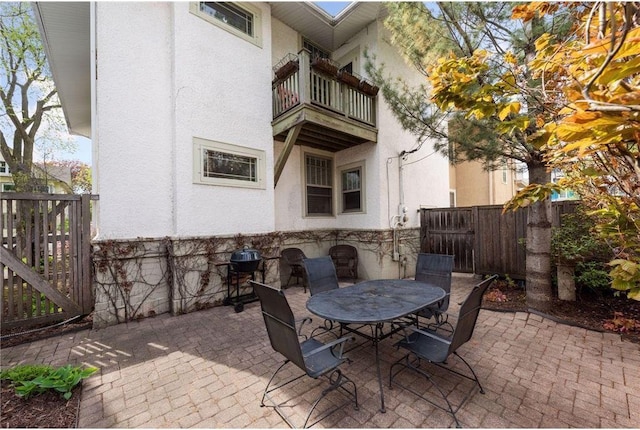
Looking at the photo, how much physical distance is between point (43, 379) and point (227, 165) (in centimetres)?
418

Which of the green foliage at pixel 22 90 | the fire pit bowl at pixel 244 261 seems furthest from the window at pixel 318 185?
the green foliage at pixel 22 90

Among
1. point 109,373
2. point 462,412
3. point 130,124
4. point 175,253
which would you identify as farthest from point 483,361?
point 130,124

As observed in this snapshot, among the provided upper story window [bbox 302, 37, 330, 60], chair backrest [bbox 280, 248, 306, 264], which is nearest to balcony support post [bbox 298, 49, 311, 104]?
upper story window [bbox 302, 37, 330, 60]

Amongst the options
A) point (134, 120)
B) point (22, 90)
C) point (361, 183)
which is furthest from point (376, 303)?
point (22, 90)

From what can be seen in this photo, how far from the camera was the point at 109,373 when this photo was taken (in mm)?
3057

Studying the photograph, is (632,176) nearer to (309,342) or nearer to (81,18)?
(309,342)

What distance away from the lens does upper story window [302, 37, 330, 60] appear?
770 centimetres

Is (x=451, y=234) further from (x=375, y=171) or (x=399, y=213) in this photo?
(x=375, y=171)

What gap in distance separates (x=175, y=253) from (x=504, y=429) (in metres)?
5.18

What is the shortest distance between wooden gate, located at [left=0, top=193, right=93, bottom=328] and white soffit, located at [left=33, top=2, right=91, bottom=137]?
4.03 meters

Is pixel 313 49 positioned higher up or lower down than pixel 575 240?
higher up

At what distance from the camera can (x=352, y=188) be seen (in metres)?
8.01

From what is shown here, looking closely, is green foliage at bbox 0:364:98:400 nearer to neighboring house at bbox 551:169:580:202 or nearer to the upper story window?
neighboring house at bbox 551:169:580:202

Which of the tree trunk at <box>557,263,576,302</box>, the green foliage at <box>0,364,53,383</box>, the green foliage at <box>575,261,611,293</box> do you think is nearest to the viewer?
the green foliage at <box>0,364,53,383</box>
